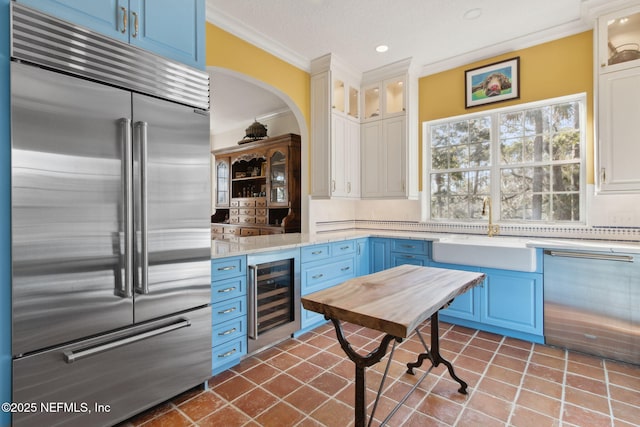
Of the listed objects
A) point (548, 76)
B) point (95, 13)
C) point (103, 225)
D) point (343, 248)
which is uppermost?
point (548, 76)

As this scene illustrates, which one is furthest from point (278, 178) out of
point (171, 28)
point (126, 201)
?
point (126, 201)

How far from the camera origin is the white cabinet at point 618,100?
8.63ft

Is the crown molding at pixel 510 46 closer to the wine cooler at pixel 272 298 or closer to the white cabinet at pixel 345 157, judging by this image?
the white cabinet at pixel 345 157

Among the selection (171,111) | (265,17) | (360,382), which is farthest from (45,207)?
(265,17)

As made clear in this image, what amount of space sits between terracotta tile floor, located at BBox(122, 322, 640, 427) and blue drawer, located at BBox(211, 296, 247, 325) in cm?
43

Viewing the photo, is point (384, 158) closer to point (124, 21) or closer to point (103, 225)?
point (124, 21)

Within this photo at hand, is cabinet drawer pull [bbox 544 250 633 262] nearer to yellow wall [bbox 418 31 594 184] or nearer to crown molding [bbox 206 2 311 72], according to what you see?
yellow wall [bbox 418 31 594 184]

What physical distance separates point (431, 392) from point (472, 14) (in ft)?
10.3

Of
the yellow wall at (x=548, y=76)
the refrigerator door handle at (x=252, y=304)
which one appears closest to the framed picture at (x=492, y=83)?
the yellow wall at (x=548, y=76)

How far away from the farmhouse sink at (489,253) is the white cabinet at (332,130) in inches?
53.6

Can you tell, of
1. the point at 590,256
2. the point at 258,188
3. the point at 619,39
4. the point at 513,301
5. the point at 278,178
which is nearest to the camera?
the point at 590,256

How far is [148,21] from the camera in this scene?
6.06ft

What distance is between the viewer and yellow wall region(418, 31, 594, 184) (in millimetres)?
3043

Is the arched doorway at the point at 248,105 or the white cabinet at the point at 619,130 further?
the arched doorway at the point at 248,105
